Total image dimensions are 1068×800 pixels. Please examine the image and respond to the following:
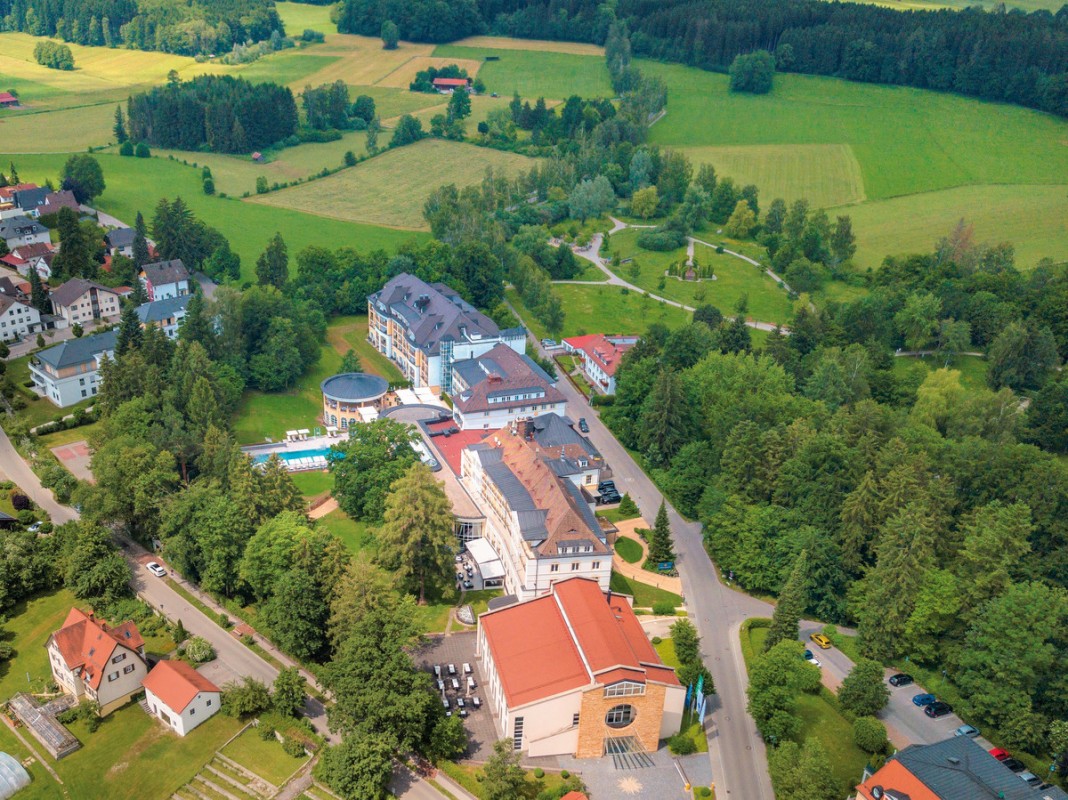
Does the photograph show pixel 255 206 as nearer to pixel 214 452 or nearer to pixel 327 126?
pixel 327 126

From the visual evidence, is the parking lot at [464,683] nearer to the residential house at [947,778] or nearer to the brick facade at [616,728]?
the brick facade at [616,728]

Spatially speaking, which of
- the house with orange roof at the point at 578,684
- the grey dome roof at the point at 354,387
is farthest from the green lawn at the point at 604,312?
the house with orange roof at the point at 578,684

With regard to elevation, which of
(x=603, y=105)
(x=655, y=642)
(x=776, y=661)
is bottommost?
(x=655, y=642)

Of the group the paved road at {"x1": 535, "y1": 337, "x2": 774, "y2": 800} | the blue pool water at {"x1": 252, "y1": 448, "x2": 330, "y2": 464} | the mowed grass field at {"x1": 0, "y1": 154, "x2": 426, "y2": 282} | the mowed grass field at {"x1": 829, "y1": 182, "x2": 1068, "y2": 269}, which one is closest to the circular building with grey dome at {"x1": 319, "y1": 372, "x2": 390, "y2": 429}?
the blue pool water at {"x1": 252, "y1": 448, "x2": 330, "y2": 464}

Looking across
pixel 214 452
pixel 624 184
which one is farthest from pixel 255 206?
pixel 214 452

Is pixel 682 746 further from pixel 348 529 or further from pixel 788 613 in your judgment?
pixel 348 529
